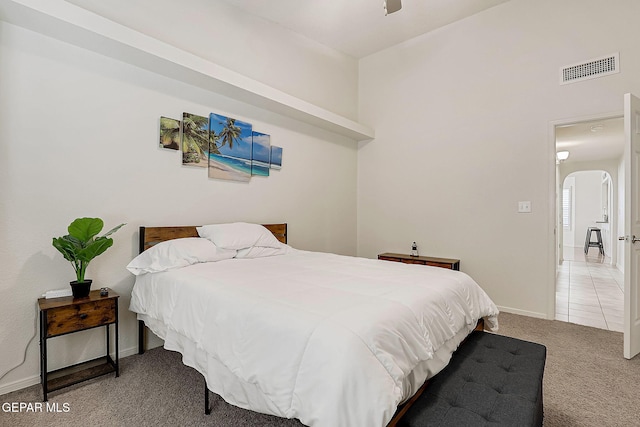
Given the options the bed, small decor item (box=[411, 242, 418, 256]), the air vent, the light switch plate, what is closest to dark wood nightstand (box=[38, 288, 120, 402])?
the bed

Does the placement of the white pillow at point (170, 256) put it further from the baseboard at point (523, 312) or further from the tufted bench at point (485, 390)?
the baseboard at point (523, 312)

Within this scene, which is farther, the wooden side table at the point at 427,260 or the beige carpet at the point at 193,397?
the wooden side table at the point at 427,260

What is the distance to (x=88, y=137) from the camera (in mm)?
2381

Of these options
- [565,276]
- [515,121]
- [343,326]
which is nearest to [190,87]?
[343,326]

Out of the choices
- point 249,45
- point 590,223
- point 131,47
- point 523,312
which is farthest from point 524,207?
point 590,223

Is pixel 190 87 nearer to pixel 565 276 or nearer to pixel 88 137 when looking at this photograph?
pixel 88 137

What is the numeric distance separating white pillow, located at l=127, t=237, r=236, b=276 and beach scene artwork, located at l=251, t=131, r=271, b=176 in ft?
4.02

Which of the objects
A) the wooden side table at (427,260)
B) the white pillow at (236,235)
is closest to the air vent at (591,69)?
the wooden side table at (427,260)

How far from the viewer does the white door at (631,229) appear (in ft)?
8.27

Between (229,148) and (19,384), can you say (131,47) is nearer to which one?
(229,148)

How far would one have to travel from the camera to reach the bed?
1130 mm

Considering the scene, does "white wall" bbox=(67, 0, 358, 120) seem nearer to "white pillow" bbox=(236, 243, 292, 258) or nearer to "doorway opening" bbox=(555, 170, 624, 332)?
"white pillow" bbox=(236, 243, 292, 258)

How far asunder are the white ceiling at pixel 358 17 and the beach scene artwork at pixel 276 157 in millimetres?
1491

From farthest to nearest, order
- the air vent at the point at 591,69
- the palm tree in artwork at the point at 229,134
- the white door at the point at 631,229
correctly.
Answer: the palm tree in artwork at the point at 229,134
the air vent at the point at 591,69
the white door at the point at 631,229
